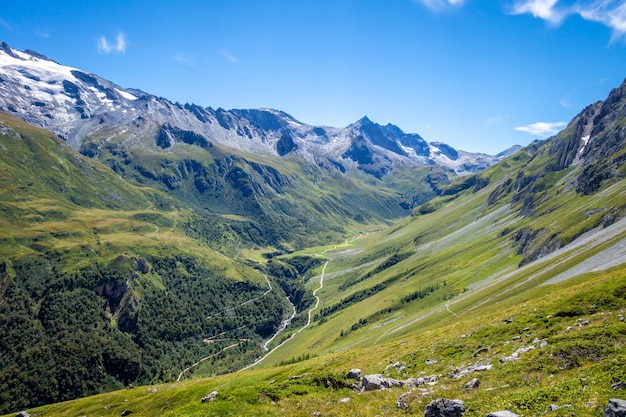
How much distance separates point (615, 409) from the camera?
18266 mm

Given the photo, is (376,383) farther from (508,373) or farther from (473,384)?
(508,373)

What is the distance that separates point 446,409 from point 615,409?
1028 centimetres

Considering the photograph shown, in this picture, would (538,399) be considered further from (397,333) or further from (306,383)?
(397,333)

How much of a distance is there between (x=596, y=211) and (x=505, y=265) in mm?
45760

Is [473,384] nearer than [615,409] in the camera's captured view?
No

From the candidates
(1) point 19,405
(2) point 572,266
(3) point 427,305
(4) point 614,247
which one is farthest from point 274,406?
(1) point 19,405

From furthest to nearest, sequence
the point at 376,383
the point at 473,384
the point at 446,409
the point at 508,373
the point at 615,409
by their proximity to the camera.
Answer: the point at 376,383
the point at 508,373
the point at 473,384
the point at 446,409
the point at 615,409

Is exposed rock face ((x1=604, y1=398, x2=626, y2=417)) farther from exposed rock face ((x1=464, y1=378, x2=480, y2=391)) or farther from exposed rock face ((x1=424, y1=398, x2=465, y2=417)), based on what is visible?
exposed rock face ((x1=464, y1=378, x2=480, y2=391))

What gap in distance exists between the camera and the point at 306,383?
43500 mm

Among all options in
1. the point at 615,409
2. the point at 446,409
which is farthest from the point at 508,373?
the point at 615,409

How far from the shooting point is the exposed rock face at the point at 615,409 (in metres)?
18.0

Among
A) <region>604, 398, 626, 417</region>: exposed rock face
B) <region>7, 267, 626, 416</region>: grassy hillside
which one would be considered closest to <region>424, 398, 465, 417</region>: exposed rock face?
<region>7, 267, 626, 416</region>: grassy hillside

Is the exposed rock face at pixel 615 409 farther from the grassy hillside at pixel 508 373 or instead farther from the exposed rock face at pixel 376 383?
the exposed rock face at pixel 376 383

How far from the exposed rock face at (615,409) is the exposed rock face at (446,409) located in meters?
8.81
